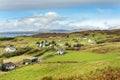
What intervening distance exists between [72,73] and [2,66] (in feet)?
184

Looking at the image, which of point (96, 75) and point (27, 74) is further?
point (27, 74)

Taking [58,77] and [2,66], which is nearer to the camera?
[58,77]

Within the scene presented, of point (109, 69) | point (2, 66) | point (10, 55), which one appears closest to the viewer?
point (109, 69)

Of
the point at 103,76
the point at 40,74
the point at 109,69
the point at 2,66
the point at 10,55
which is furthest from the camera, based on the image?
the point at 10,55

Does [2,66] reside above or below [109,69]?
below

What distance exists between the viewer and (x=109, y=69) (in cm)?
4338

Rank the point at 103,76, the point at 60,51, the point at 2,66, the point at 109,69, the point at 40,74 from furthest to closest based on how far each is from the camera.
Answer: the point at 60,51 < the point at 2,66 < the point at 40,74 < the point at 109,69 < the point at 103,76

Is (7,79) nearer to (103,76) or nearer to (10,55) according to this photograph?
(103,76)

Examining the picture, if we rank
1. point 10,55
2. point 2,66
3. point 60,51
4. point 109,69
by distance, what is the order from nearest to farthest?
point 109,69
point 2,66
point 60,51
point 10,55

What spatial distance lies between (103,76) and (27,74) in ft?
57.3

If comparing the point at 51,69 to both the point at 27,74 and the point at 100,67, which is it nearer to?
the point at 27,74

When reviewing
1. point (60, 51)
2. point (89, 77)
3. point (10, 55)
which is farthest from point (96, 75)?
point (10, 55)

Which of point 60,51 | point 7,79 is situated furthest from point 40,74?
point 60,51

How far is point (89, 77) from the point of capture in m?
40.8
